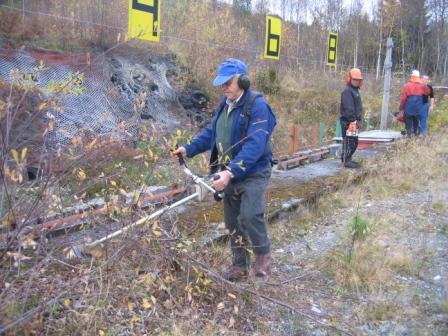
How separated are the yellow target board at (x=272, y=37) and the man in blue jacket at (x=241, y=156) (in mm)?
8877

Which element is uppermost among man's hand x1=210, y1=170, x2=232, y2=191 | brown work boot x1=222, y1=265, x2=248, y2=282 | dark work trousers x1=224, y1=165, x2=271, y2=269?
man's hand x1=210, y1=170, x2=232, y2=191

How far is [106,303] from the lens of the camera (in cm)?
331

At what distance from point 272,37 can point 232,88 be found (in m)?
9.47

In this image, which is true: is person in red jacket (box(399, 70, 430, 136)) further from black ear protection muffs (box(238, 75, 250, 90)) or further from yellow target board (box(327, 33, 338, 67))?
black ear protection muffs (box(238, 75, 250, 90))

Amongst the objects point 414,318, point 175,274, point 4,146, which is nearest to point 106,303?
point 175,274

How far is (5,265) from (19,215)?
0.37m

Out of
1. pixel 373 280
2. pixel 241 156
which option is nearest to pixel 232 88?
pixel 241 156

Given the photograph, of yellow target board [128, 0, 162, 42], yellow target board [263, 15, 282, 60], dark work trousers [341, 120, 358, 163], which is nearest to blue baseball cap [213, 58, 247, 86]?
yellow target board [128, 0, 162, 42]

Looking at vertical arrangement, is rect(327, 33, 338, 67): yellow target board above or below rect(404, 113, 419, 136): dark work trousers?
above

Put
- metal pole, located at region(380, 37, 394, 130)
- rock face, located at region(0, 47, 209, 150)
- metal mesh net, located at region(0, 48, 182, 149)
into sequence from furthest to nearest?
1. metal pole, located at region(380, 37, 394, 130)
2. rock face, located at region(0, 47, 209, 150)
3. metal mesh net, located at region(0, 48, 182, 149)

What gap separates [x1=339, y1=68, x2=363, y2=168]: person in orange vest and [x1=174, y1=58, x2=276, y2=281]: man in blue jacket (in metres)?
5.00

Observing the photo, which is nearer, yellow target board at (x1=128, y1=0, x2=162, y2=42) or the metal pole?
yellow target board at (x1=128, y1=0, x2=162, y2=42)

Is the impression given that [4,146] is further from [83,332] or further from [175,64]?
[175,64]

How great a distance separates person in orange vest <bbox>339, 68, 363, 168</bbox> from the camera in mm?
8641
